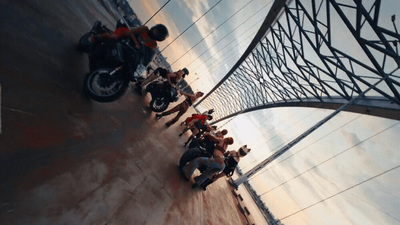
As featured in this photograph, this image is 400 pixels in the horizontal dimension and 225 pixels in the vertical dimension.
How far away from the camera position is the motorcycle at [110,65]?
9.13 feet

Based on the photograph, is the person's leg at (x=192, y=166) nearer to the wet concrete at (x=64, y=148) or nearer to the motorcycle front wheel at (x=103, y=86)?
the wet concrete at (x=64, y=148)

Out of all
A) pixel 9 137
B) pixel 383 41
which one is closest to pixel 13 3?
pixel 9 137

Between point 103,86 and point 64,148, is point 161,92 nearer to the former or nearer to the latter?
point 103,86

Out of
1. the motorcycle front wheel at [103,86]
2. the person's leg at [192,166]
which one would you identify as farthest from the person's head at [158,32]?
the person's leg at [192,166]

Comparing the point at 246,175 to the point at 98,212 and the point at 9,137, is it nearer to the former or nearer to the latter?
the point at 98,212

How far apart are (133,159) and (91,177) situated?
851mm

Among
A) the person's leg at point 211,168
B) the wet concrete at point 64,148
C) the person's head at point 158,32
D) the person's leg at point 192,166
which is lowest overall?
the person's leg at point 211,168

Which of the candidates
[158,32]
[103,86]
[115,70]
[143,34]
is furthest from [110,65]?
[158,32]

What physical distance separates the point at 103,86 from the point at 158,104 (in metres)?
2.14

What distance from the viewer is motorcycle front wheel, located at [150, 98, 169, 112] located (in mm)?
4820

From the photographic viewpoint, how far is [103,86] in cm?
291

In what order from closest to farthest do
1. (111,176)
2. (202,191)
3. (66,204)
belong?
(66,204) → (111,176) → (202,191)

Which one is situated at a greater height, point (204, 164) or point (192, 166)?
point (192, 166)

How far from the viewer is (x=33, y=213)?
4.08 feet
